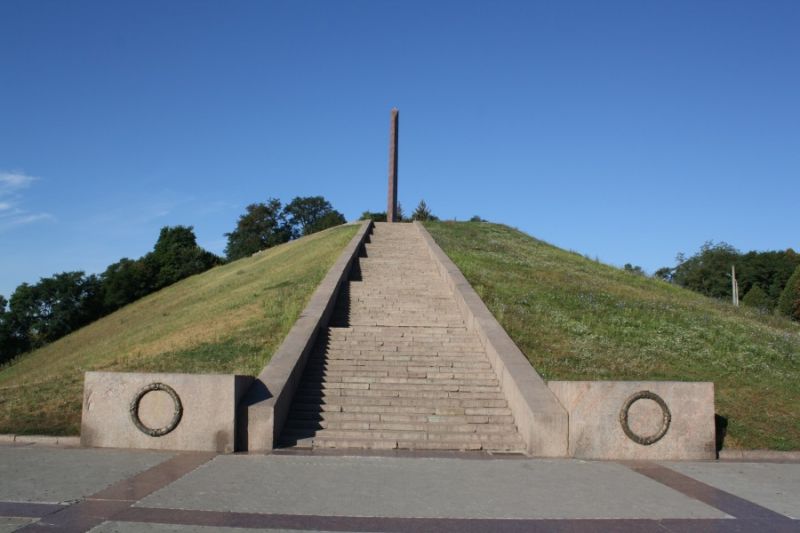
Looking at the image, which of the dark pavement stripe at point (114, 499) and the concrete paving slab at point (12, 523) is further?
the dark pavement stripe at point (114, 499)

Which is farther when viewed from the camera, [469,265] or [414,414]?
[469,265]

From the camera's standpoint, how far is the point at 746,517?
565 cm

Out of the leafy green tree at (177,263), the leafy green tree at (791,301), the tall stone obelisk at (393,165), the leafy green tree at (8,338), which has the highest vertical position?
the tall stone obelisk at (393,165)

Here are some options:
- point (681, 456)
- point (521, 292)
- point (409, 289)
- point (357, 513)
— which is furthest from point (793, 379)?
point (357, 513)

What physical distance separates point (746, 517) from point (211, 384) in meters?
5.89

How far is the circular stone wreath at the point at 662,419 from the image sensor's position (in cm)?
857

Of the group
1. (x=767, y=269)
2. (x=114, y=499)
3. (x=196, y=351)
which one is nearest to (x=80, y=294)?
(x=196, y=351)

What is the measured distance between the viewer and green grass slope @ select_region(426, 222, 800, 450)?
10664 millimetres

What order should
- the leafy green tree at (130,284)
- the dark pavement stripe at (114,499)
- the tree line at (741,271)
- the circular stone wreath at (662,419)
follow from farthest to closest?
1. the tree line at (741,271)
2. the leafy green tree at (130,284)
3. the circular stone wreath at (662,419)
4. the dark pavement stripe at (114,499)

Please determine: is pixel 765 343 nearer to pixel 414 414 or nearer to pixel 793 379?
pixel 793 379

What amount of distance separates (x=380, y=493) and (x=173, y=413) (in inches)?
133

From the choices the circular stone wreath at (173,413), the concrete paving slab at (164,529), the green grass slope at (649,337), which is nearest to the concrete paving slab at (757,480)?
the green grass slope at (649,337)

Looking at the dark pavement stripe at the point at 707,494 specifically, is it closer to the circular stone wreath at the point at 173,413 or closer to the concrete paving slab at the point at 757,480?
the concrete paving slab at the point at 757,480

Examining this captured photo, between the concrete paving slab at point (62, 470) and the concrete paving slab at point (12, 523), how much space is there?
579mm
